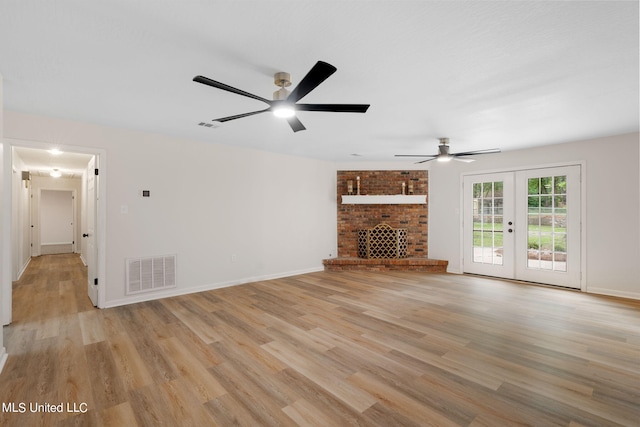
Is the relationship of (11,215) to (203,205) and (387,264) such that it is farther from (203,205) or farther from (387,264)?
(387,264)

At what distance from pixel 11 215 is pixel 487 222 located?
7271 mm

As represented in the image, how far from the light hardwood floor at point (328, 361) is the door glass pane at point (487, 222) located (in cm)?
146

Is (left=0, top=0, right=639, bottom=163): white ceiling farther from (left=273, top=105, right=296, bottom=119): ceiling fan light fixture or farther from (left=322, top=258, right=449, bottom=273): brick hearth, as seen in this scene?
(left=322, top=258, right=449, bottom=273): brick hearth

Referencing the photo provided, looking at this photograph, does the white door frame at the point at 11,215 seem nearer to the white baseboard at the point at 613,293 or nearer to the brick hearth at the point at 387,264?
the brick hearth at the point at 387,264

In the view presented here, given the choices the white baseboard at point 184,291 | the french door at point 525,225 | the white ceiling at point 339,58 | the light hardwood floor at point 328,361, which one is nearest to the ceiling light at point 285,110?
the white ceiling at point 339,58

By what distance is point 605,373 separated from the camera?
7.32ft

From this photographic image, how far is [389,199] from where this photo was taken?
21.0ft

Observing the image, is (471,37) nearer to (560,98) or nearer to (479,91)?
(479,91)

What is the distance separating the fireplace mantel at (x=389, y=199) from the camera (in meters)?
6.35

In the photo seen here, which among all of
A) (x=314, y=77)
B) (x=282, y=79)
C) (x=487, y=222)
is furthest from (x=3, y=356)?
(x=487, y=222)

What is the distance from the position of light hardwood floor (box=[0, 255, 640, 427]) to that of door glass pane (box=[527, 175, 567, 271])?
0.85 m

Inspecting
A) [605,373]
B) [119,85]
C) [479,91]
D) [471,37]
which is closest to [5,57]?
[119,85]

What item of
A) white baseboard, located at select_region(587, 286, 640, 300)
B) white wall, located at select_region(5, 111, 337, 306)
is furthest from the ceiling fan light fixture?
white baseboard, located at select_region(587, 286, 640, 300)

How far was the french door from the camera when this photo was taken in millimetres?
4758
